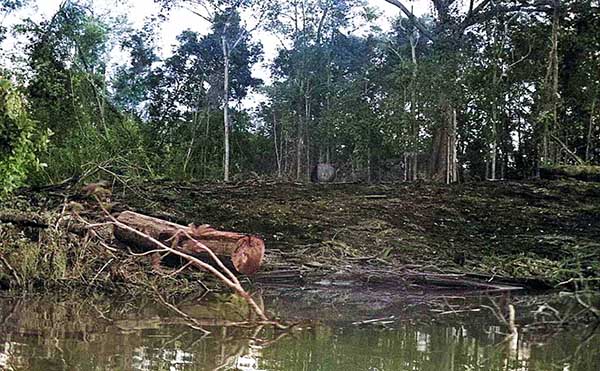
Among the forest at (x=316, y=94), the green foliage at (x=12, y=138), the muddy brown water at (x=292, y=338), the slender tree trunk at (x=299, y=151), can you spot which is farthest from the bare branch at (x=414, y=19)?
the muddy brown water at (x=292, y=338)

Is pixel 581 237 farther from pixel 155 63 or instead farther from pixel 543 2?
pixel 155 63

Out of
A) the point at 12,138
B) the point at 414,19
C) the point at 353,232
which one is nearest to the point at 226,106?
the point at 414,19

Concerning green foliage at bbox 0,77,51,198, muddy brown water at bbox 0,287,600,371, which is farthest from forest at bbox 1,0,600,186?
muddy brown water at bbox 0,287,600,371

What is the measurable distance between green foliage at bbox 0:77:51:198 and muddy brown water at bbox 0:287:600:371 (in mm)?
1728

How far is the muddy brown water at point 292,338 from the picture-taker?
373 centimetres

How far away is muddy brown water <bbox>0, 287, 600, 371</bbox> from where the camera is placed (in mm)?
3729

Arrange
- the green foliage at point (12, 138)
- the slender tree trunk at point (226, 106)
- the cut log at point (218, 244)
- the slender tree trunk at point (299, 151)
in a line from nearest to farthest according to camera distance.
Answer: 1. the cut log at point (218, 244)
2. the green foliage at point (12, 138)
3. the slender tree trunk at point (226, 106)
4. the slender tree trunk at point (299, 151)

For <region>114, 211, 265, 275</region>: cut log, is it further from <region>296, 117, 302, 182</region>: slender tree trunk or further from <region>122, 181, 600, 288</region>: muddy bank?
<region>296, 117, 302, 182</region>: slender tree trunk

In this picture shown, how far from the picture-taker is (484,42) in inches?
615

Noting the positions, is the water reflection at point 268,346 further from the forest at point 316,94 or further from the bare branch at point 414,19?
the bare branch at point 414,19

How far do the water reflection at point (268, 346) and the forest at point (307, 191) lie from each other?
3 cm

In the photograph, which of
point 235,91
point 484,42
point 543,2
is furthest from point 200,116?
point 543,2

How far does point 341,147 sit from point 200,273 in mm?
14477

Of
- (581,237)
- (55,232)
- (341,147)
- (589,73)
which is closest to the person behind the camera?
(55,232)
